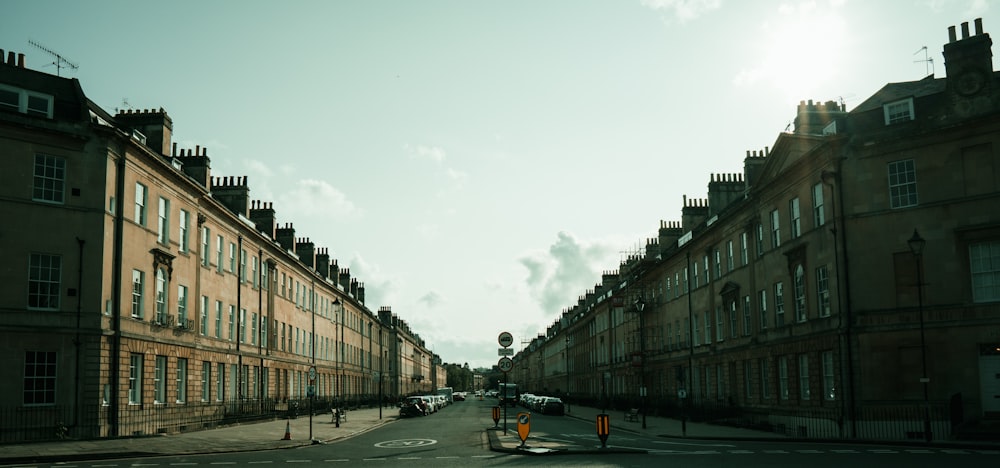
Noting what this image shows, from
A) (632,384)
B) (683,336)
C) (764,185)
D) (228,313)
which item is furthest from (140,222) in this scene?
(632,384)

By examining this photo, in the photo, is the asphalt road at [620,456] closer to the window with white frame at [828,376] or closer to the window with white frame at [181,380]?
the window with white frame at [828,376]

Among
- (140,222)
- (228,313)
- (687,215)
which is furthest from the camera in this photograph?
(687,215)

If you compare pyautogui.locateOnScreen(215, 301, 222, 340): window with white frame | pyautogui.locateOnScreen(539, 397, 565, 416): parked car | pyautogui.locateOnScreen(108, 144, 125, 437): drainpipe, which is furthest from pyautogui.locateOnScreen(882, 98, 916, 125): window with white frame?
pyautogui.locateOnScreen(539, 397, 565, 416): parked car

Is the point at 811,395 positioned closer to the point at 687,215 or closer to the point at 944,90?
the point at 944,90

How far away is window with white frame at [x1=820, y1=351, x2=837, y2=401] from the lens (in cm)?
3344

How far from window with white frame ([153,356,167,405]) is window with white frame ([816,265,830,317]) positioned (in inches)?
1113

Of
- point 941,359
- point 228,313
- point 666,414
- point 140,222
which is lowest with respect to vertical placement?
point 666,414

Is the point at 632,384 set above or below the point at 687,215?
below

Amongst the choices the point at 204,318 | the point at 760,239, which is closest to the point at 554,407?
the point at 760,239

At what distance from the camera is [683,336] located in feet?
187

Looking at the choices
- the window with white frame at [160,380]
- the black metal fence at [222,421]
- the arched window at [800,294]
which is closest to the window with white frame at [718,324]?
the black metal fence at [222,421]

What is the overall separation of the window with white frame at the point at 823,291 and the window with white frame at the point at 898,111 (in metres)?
6.44

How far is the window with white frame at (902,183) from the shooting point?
3159cm

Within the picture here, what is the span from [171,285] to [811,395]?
2861 cm
